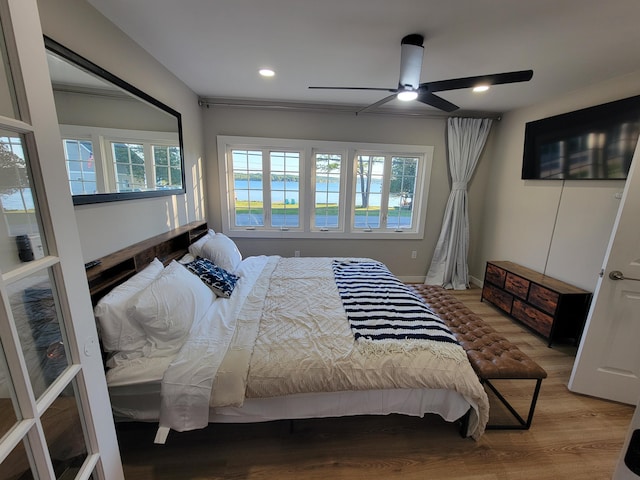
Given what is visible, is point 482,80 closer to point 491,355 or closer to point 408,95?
point 408,95

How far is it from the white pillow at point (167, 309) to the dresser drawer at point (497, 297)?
10.8 ft

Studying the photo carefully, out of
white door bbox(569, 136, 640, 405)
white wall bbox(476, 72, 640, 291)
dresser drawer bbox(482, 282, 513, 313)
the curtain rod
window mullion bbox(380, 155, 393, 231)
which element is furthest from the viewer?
window mullion bbox(380, 155, 393, 231)

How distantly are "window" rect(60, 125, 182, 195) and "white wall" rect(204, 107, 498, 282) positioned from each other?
41.8 inches

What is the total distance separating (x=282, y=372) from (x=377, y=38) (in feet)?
7.47

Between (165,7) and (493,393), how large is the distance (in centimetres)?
348

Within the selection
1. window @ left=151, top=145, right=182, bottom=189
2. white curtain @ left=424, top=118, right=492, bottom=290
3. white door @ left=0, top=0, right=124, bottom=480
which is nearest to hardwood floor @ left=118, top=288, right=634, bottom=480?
white door @ left=0, top=0, right=124, bottom=480

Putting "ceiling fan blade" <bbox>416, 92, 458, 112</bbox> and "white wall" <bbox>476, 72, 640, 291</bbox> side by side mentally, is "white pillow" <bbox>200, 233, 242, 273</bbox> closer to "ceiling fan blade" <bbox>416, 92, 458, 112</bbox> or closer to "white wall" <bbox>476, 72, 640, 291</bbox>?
"ceiling fan blade" <bbox>416, 92, 458, 112</bbox>

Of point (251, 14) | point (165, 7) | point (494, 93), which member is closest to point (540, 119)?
point (494, 93)

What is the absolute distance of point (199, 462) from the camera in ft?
4.72

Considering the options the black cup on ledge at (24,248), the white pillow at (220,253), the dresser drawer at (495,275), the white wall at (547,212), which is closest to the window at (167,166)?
the white pillow at (220,253)

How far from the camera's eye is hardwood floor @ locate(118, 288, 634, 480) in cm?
141

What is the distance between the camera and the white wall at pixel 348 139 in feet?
11.2

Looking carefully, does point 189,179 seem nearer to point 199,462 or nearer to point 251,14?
point 251,14

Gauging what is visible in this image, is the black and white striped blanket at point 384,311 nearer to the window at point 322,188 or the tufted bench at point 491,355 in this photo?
the tufted bench at point 491,355
